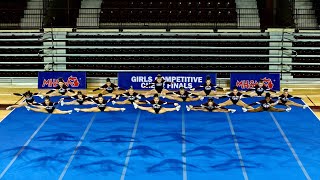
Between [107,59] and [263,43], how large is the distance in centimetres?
649

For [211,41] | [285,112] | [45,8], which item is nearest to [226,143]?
[285,112]

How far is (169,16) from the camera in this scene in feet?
77.9

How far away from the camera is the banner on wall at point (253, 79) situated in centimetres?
2070

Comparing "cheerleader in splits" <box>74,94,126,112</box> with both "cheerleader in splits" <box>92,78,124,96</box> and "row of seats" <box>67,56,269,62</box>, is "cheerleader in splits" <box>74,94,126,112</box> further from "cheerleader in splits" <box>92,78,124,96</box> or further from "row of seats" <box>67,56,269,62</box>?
"row of seats" <box>67,56,269,62</box>

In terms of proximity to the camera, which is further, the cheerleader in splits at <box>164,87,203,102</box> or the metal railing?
the metal railing

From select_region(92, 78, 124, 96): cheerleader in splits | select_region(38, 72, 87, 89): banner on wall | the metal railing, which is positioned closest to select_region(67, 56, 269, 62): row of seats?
the metal railing

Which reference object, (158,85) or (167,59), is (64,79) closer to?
(158,85)

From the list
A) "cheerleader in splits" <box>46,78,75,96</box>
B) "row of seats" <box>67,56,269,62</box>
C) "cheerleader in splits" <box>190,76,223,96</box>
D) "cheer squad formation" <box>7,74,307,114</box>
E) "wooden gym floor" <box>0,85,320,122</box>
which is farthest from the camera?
"row of seats" <box>67,56,269,62</box>

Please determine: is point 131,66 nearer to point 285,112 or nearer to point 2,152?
point 285,112

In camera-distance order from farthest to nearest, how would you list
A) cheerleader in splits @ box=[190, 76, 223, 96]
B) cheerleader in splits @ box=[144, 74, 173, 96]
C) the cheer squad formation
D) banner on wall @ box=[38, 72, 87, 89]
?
banner on wall @ box=[38, 72, 87, 89] → cheerleader in splits @ box=[144, 74, 173, 96] → cheerleader in splits @ box=[190, 76, 223, 96] → the cheer squad formation

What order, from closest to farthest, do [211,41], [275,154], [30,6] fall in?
[275,154] < [211,41] < [30,6]

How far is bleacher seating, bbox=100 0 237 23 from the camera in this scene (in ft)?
77.6

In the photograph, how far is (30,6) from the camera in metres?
24.9

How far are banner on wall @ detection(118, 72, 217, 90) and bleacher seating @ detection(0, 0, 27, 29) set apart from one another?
584cm
